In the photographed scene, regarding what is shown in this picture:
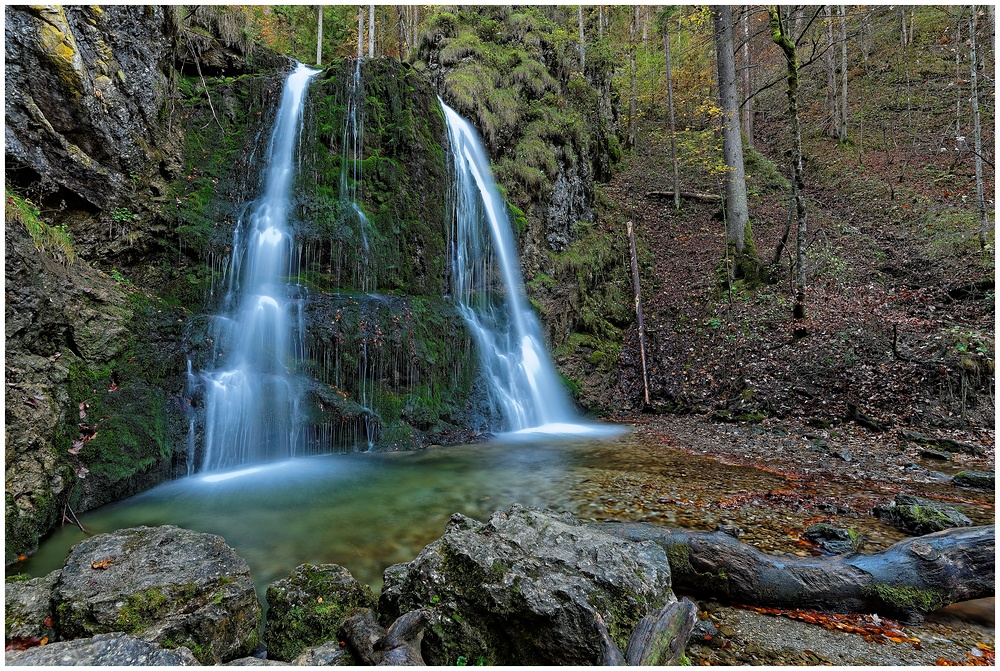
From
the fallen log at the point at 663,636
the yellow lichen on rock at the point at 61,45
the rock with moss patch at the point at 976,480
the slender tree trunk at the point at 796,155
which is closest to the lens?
the fallen log at the point at 663,636

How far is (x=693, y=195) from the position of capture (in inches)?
696

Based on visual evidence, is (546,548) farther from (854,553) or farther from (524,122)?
(524,122)

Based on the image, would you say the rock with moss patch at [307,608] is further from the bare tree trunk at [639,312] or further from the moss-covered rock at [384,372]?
the bare tree trunk at [639,312]

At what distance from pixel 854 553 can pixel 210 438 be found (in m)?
7.96

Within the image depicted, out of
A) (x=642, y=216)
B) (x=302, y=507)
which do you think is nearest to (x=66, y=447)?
(x=302, y=507)

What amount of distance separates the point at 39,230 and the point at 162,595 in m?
5.82

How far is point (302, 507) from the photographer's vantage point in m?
5.23

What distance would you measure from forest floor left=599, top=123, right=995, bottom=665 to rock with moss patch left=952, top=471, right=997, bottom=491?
0.58 feet

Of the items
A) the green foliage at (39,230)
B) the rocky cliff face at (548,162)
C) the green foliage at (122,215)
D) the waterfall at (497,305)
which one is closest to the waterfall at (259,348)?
the green foliage at (122,215)

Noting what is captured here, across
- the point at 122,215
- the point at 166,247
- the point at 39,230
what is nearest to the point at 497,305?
the point at 166,247

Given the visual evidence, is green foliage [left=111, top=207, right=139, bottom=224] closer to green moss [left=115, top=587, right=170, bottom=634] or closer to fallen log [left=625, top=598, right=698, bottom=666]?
green moss [left=115, top=587, right=170, bottom=634]

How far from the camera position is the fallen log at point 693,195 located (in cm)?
1723

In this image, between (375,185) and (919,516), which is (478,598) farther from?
(375,185)

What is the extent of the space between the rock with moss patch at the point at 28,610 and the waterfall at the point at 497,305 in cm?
767
